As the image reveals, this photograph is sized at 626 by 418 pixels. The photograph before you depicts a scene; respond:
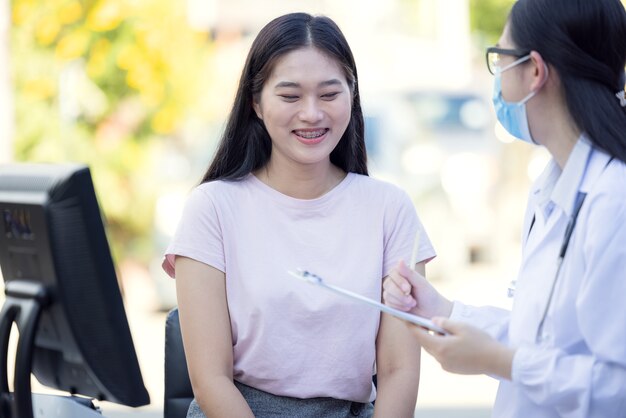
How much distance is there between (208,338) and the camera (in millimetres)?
2631

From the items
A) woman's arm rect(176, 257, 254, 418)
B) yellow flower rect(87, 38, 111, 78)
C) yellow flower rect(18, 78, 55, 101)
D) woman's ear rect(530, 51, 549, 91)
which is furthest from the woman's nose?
yellow flower rect(87, 38, 111, 78)

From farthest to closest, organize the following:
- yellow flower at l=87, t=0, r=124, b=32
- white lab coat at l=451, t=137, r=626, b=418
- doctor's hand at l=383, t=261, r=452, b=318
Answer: yellow flower at l=87, t=0, r=124, b=32 < doctor's hand at l=383, t=261, r=452, b=318 < white lab coat at l=451, t=137, r=626, b=418

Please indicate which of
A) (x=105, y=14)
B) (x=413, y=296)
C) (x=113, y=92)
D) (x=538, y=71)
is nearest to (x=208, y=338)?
(x=413, y=296)

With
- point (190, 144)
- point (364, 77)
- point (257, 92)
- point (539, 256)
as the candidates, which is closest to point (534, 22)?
point (539, 256)

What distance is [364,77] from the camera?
44.6ft

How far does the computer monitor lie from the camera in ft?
7.00

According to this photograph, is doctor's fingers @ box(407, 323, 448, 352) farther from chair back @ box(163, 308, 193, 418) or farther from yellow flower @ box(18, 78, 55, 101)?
yellow flower @ box(18, 78, 55, 101)

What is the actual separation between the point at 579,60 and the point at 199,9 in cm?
1460

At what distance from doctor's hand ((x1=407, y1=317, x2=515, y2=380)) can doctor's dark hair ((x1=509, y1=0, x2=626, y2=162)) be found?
1.42 ft

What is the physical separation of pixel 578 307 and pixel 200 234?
100 cm

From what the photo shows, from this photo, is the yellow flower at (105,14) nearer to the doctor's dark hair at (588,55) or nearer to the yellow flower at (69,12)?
the yellow flower at (69,12)

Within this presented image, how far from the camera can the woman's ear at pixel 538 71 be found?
→ 7.07 ft

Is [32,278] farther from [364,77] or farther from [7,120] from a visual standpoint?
[364,77]

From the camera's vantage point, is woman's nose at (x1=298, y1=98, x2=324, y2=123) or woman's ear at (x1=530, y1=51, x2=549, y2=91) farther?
woman's nose at (x1=298, y1=98, x2=324, y2=123)
